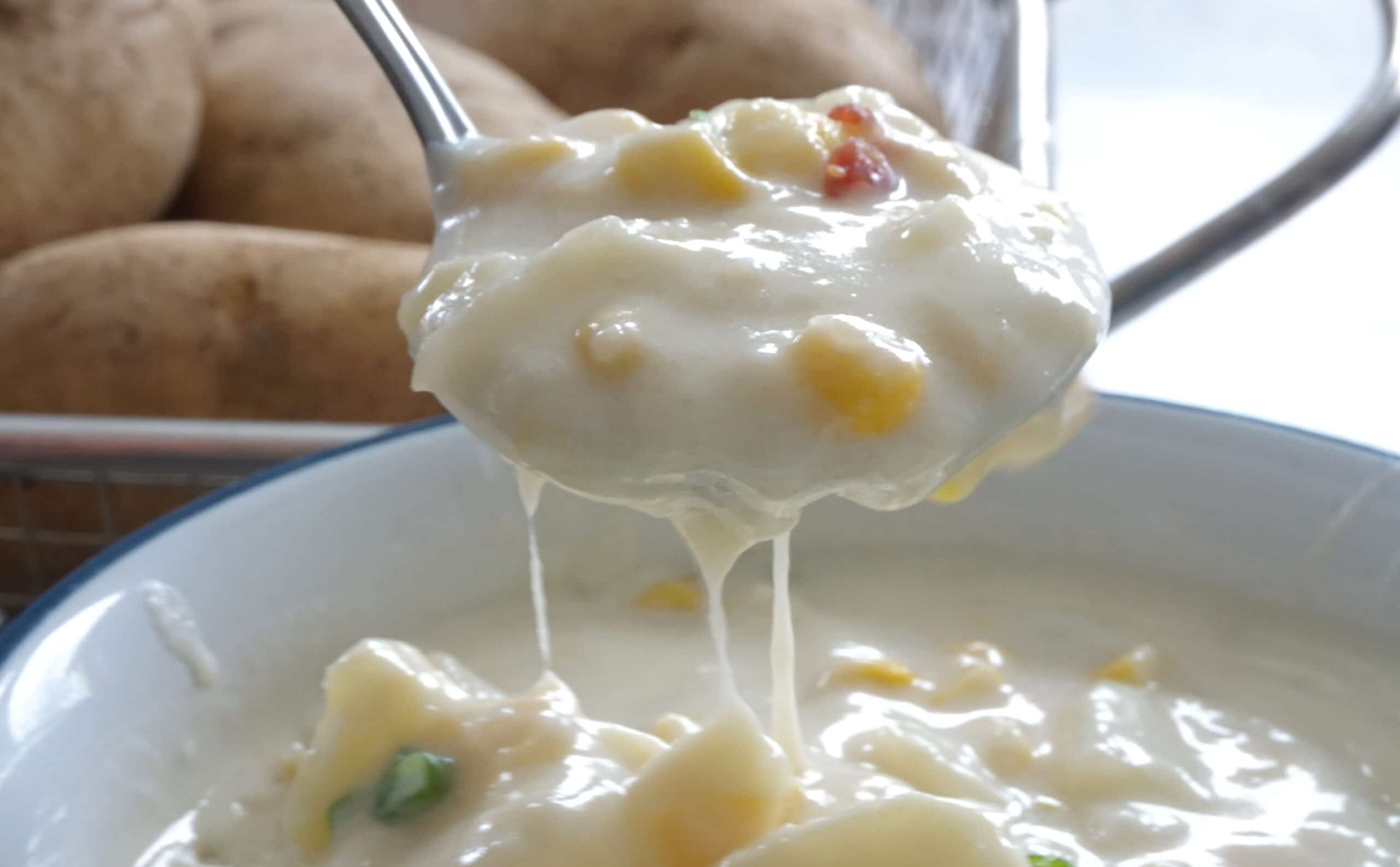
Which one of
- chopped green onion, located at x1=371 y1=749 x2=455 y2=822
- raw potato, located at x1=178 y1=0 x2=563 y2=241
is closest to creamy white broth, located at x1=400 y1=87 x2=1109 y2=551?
chopped green onion, located at x1=371 y1=749 x2=455 y2=822

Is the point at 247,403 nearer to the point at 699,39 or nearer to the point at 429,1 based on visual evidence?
the point at 699,39

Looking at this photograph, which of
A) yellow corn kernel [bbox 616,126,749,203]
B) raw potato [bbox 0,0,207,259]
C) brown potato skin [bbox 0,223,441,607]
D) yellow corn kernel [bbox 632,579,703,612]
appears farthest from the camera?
raw potato [bbox 0,0,207,259]

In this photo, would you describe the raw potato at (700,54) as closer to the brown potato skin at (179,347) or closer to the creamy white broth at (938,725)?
the brown potato skin at (179,347)

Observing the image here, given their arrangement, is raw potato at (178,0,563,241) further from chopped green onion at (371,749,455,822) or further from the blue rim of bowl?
chopped green onion at (371,749,455,822)

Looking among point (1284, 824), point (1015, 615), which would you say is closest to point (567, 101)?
point (1015, 615)

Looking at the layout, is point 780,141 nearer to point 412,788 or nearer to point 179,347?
point 412,788

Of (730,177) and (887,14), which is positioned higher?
(730,177)

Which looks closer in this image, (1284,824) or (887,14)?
(1284,824)

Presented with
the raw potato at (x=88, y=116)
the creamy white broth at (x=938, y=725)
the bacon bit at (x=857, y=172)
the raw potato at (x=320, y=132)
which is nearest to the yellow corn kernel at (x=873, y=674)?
the creamy white broth at (x=938, y=725)
